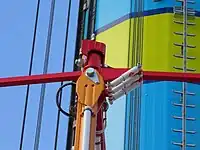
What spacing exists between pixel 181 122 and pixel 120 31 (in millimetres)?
731

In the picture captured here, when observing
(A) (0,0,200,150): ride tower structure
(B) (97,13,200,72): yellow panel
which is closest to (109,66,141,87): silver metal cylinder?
(A) (0,0,200,150): ride tower structure

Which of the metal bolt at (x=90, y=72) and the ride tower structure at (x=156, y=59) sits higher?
the ride tower structure at (x=156, y=59)

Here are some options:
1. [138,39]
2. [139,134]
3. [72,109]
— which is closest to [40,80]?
[72,109]

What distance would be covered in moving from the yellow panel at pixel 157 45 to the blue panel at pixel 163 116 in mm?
119

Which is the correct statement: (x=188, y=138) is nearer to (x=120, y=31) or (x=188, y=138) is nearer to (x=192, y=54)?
(x=192, y=54)

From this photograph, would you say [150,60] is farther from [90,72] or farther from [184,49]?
[90,72]

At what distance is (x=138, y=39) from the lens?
4.12 meters

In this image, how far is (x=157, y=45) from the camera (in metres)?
4.12

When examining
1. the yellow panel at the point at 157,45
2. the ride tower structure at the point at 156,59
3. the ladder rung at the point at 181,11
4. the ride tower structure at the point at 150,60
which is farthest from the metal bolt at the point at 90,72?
the ladder rung at the point at 181,11

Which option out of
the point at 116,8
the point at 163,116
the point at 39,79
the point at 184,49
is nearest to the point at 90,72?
the point at 39,79

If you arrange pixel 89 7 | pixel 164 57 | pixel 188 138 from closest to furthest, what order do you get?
1. pixel 188 138
2. pixel 164 57
3. pixel 89 7

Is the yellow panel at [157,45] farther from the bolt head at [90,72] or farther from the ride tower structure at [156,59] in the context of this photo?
the bolt head at [90,72]

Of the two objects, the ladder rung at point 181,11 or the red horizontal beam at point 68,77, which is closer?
the red horizontal beam at point 68,77

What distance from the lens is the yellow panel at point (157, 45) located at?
13.3 feet
